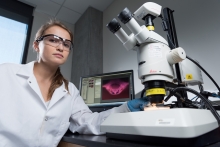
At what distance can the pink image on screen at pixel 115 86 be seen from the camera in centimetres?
115

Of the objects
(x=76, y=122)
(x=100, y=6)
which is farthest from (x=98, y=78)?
(x=100, y=6)

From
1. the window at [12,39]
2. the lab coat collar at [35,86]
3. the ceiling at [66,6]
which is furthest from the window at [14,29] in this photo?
the lab coat collar at [35,86]

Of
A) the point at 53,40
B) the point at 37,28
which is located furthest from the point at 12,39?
the point at 53,40

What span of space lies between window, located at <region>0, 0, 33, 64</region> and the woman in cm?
116

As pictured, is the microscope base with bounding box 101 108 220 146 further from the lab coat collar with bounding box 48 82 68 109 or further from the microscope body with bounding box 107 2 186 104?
the lab coat collar with bounding box 48 82 68 109

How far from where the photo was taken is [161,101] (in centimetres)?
46

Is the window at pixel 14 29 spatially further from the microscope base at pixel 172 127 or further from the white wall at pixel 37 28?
the microscope base at pixel 172 127

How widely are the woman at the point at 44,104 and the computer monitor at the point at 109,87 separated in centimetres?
34

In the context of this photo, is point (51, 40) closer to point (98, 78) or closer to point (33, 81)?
point (33, 81)

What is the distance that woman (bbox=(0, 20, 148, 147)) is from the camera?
625mm

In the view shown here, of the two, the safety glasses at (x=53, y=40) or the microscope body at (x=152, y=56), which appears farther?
the safety glasses at (x=53, y=40)

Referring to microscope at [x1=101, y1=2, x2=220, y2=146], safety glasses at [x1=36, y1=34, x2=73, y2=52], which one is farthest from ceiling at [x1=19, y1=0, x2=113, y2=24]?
microscope at [x1=101, y1=2, x2=220, y2=146]

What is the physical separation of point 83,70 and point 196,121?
1587 mm

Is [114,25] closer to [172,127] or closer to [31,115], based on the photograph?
[172,127]
